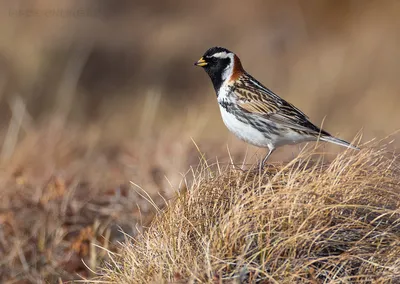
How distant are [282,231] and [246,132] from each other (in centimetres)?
207

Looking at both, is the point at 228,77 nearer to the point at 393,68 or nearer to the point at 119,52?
the point at 393,68

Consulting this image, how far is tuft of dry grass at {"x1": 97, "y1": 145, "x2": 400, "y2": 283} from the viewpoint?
15.2ft

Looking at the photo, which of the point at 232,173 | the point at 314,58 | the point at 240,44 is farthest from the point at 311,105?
the point at 232,173

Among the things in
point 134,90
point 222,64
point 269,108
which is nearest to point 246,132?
point 269,108

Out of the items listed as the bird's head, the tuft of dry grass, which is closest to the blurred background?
the bird's head

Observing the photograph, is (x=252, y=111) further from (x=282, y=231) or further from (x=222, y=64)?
(x=282, y=231)

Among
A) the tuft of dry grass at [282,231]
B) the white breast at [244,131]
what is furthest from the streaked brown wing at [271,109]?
the tuft of dry grass at [282,231]

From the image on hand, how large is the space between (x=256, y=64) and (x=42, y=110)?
13.6ft

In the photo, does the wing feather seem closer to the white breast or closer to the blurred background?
the white breast

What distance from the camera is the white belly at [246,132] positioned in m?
6.70

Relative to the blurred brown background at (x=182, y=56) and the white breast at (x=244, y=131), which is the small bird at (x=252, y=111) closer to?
the white breast at (x=244, y=131)

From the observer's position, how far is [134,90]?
17391 mm

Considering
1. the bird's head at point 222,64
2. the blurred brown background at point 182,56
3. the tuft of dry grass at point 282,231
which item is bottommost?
the blurred brown background at point 182,56

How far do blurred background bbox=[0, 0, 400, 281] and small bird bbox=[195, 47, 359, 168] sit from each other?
1.09m
